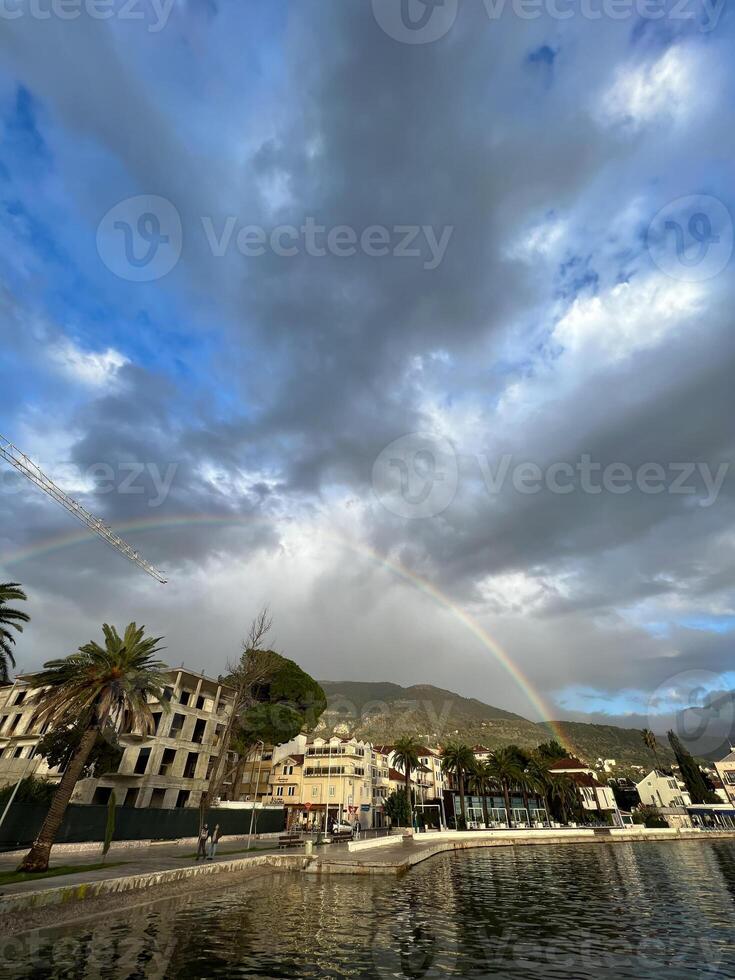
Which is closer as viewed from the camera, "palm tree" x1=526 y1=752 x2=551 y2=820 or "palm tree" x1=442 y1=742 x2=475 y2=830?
"palm tree" x1=442 y1=742 x2=475 y2=830

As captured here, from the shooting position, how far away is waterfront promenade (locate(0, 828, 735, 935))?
58.8ft

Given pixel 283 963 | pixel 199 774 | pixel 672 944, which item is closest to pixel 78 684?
pixel 283 963

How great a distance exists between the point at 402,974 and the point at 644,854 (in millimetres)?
56034

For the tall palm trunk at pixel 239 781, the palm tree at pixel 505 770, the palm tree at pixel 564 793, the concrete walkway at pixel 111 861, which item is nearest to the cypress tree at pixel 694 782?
the palm tree at pixel 564 793

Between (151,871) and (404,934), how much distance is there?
14215 mm

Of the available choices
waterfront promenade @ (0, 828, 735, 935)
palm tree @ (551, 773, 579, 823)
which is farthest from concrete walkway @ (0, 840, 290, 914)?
palm tree @ (551, 773, 579, 823)

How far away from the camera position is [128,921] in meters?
18.5

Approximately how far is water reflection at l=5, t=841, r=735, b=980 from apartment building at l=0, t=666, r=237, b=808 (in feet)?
112

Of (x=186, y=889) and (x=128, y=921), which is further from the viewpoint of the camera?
(x=186, y=889)

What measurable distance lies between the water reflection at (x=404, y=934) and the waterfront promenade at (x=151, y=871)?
134cm

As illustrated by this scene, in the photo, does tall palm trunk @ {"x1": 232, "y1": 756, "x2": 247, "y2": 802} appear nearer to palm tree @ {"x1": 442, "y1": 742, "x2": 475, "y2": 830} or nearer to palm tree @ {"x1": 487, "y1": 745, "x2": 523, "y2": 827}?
palm tree @ {"x1": 442, "y1": 742, "x2": 475, "y2": 830}

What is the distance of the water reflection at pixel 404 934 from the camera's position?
45.3ft

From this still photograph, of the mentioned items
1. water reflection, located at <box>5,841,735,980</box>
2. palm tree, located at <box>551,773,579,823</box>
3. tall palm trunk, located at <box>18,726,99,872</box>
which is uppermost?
palm tree, located at <box>551,773,579,823</box>

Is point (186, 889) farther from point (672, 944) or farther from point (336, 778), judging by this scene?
point (336, 778)
